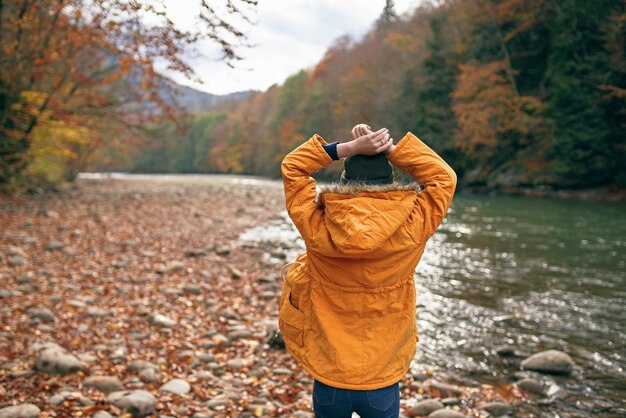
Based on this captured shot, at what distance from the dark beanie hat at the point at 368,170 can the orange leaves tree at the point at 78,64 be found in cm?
291

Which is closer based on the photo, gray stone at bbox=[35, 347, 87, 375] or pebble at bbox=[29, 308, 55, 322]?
gray stone at bbox=[35, 347, 87, 375]

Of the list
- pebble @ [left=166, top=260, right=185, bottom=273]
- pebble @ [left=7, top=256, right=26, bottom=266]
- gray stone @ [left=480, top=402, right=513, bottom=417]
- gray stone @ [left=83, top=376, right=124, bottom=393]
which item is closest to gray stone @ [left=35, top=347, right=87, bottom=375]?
gray stone @ [left=83, top=376, right=124, bottom=393]

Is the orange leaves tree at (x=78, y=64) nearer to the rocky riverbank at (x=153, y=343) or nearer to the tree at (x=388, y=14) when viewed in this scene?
the rocky riverbank at (x=153, y=343)

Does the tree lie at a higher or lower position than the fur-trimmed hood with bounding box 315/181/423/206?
higher

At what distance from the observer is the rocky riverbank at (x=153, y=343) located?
155 inches

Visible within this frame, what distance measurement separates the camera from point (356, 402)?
2146 mm

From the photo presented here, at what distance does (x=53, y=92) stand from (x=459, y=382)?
14260mm

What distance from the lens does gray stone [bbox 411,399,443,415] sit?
13.3 feet

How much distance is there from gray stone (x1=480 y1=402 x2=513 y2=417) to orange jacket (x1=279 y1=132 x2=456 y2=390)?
2545 millimetres

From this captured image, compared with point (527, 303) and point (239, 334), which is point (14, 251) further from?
point (527, 303)

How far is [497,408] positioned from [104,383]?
359cm

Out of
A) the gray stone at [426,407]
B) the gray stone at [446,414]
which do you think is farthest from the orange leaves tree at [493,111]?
the gray stone at [446,414]

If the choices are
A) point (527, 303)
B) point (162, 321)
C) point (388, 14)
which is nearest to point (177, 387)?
point (162, 321)

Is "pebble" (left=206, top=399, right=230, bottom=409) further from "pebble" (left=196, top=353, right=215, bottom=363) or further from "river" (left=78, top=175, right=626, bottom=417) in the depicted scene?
"river" (left=78, top=175, right=626, bottom=417)
